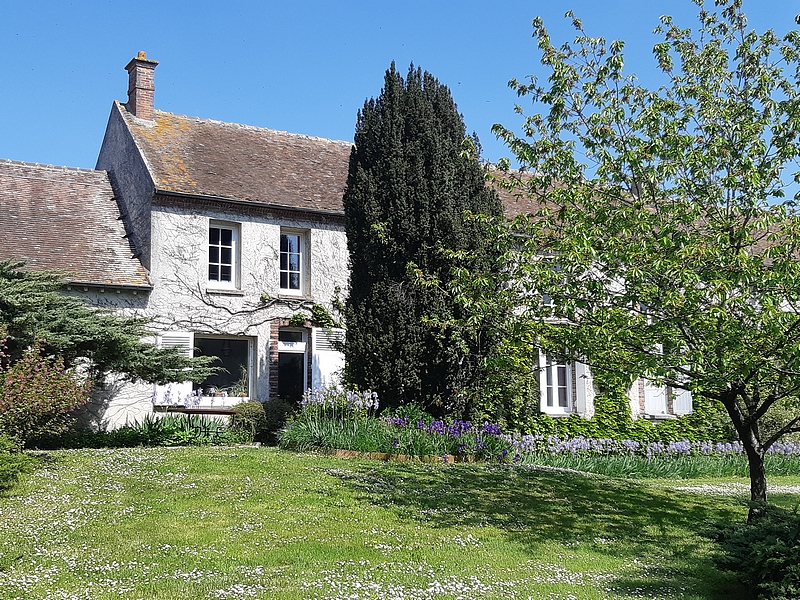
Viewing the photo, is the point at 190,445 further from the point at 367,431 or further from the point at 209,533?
the point at 209,533

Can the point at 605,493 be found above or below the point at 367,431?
below

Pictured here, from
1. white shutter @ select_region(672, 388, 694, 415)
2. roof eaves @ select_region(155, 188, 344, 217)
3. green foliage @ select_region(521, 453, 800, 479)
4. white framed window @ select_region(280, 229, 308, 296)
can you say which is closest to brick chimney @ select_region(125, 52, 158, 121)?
roof eaves @ select_region(155, 188, 344, 217)

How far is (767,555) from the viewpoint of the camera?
6.42 meters

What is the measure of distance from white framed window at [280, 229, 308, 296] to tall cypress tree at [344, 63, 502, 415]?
4.14 metres

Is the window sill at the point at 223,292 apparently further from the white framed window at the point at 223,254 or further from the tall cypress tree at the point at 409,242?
the tall cypress tree at the point at 409,242

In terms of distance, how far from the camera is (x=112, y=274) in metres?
16.0

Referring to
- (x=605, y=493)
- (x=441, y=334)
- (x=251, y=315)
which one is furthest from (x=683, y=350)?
(x=251, y=315)

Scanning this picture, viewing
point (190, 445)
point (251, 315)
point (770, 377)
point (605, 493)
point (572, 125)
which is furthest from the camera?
point (251, 315)

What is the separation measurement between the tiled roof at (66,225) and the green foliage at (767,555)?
12.1 meters

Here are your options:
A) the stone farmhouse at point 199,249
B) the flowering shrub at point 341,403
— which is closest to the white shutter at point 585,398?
the stone farmhouse at point 199,249

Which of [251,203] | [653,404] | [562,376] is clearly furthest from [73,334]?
[653,404]

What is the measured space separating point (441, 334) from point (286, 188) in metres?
7.27

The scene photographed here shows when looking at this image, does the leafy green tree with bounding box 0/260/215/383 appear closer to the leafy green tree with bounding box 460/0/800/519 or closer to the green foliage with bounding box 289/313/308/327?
the green foliage with bounding box 289/313/308/327

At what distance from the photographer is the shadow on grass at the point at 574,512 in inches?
298
